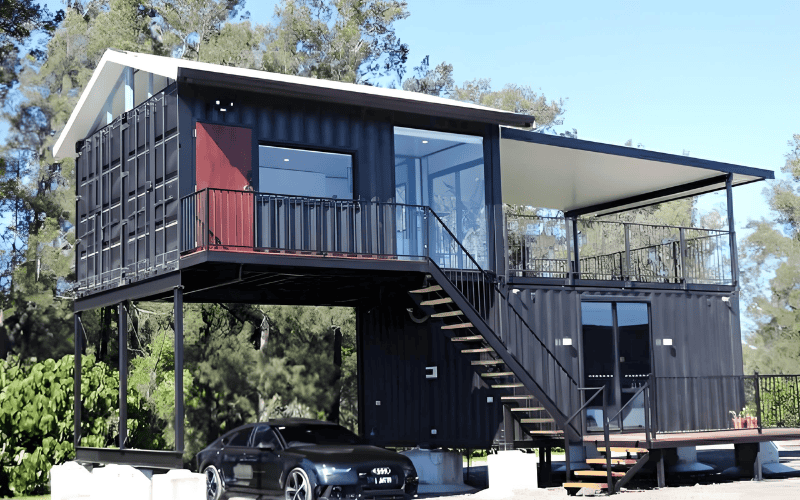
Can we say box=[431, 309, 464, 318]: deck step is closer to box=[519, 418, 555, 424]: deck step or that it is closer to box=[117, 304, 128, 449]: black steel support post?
box=[519, 418, 555, 424]: deck step

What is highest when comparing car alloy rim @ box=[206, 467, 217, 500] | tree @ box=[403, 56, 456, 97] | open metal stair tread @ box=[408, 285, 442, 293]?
tree @ box=[403, 56, 456, 97]

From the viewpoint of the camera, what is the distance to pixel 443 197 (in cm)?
2062

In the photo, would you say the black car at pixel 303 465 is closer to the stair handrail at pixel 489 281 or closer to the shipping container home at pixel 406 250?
the shipping container home at pixel 406 250

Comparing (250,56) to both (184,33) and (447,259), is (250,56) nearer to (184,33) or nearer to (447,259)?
(184,33)

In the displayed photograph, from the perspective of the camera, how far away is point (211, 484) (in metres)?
17.1

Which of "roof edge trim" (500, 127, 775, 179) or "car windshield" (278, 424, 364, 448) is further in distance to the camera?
"roof edge trim" (500, 127, 775, 179)

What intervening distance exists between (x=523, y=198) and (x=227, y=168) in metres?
11.5

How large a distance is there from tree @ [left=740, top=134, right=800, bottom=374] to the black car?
35.1 m

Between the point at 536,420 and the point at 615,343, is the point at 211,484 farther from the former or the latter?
the point at 615,343

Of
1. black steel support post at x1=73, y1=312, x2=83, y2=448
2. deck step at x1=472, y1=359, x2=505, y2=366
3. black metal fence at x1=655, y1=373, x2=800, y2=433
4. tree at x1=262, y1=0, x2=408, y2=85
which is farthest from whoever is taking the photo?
tree at x1=262, y1=0, x2=408, y2=85

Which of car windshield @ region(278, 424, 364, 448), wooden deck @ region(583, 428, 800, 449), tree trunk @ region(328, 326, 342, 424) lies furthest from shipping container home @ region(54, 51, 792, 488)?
tree trunk @ region(328, 326, 342, 424)

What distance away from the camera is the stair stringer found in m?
18.2

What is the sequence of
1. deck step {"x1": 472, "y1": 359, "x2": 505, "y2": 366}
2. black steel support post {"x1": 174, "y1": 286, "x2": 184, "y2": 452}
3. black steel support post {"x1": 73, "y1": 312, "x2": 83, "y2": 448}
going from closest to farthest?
1. black steel support post {"x1": 174, "y1": 286, "x2": 184, "y2": 452}
2. deck step {"x1": 472, "y1": 359, "x2": 505, "y2": 366}
3. black steel support post {"x1": 73, "y1": 312, "x2": 83, "y2": 448}

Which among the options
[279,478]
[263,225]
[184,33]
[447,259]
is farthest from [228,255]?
[184,33]
